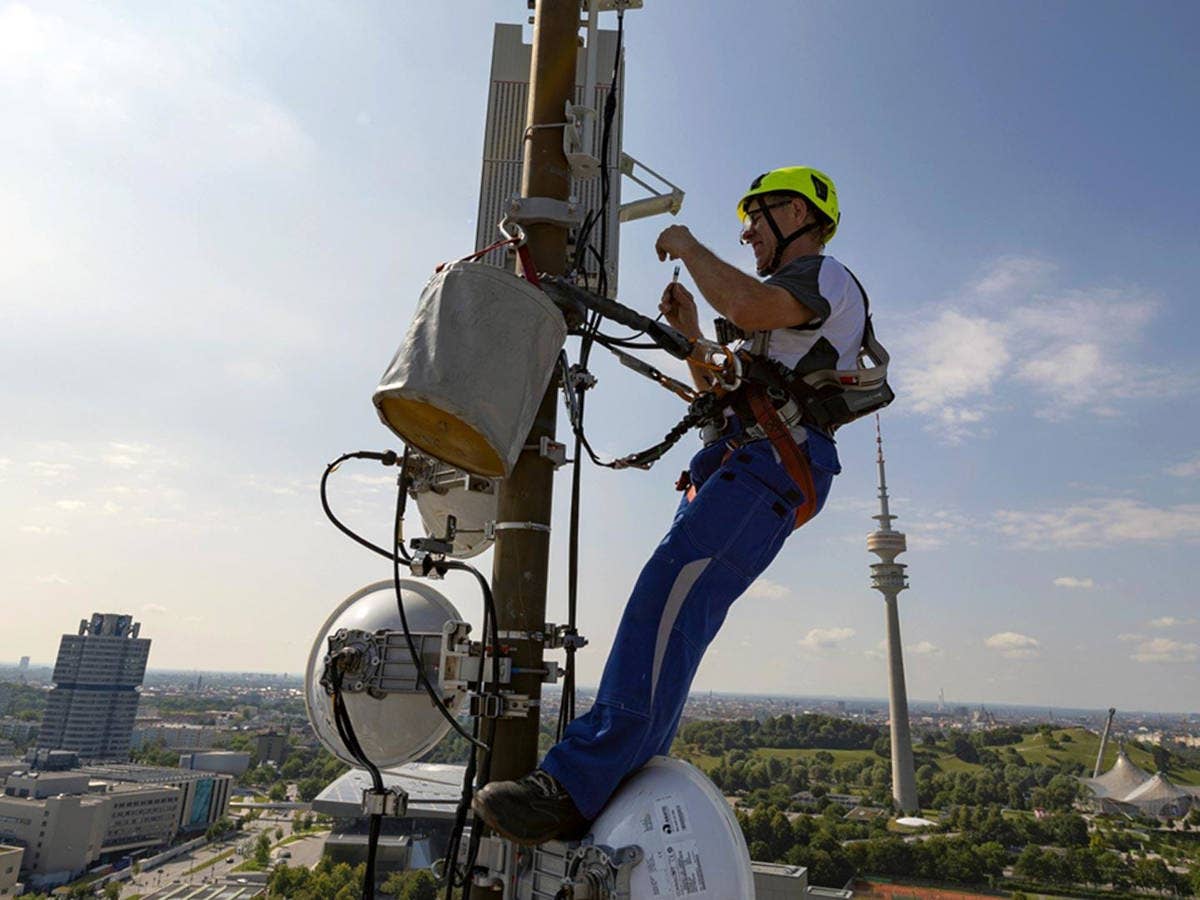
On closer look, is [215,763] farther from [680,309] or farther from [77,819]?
[680,309]

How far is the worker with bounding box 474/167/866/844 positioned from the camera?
2467mm

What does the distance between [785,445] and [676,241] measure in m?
0.93

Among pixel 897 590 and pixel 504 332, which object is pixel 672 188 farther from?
pixel 897 590

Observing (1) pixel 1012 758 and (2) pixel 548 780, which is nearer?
(2) pixel 548 780

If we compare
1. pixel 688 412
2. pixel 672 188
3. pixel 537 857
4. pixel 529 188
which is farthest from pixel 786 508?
pixel 672 188

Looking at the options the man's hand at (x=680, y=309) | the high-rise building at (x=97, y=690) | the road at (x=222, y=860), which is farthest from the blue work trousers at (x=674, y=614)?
the high-rise building at (x=97, y=690)

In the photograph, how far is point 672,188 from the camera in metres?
5.54

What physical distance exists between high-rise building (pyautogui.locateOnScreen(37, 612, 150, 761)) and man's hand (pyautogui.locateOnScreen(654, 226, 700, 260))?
9952 cm

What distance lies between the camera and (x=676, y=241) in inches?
120

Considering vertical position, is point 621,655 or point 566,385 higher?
point 566,385

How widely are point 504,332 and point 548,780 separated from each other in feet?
4.89

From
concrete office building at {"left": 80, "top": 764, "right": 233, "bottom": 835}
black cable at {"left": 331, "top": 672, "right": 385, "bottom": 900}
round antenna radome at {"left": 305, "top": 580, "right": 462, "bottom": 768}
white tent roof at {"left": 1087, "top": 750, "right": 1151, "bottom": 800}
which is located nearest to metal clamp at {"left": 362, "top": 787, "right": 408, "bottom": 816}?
black cable at {"left": 331, "top": 672, "right": 385, "bottom": 900}

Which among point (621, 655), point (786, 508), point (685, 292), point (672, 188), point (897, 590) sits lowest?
point (621, 655)

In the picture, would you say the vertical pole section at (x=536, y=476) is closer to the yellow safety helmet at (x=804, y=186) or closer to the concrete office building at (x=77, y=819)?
the yellow safety helmet at (x=804, y=186)
